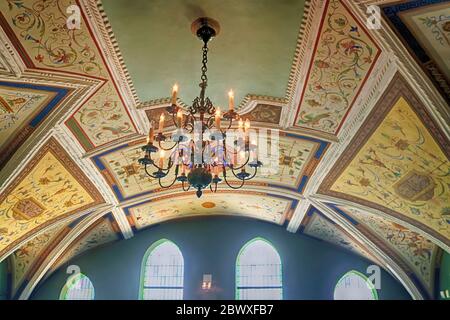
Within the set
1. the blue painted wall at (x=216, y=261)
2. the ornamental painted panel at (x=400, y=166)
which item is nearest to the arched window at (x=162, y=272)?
the blue painted wall at (x=216, y=261)

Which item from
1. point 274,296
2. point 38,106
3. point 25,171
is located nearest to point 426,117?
point 38,106

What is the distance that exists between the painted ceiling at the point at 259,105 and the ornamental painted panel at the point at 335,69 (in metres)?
0.02

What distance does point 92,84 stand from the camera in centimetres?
573

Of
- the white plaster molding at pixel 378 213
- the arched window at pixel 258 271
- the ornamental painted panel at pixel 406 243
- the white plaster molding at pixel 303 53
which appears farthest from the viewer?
the arched window at pixel 258 271

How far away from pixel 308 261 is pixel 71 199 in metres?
5.63


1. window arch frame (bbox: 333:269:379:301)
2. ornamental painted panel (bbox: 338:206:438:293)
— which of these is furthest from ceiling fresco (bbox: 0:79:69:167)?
window arch frame (bbox: 333:269:379:301)

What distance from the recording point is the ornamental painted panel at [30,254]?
911 centimetres

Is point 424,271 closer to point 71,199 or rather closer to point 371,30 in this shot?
point 371,30

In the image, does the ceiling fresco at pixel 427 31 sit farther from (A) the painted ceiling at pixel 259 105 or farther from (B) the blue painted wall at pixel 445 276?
(B) the blue painted wall at pixel 445 276

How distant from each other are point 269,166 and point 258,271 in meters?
3.47

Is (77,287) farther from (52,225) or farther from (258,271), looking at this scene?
(258,271)

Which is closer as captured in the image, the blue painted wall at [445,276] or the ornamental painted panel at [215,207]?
the blue painted wall at [445,276]

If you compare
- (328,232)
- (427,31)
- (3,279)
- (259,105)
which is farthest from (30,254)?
(427,31)

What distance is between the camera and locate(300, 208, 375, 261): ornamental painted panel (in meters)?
9.53
